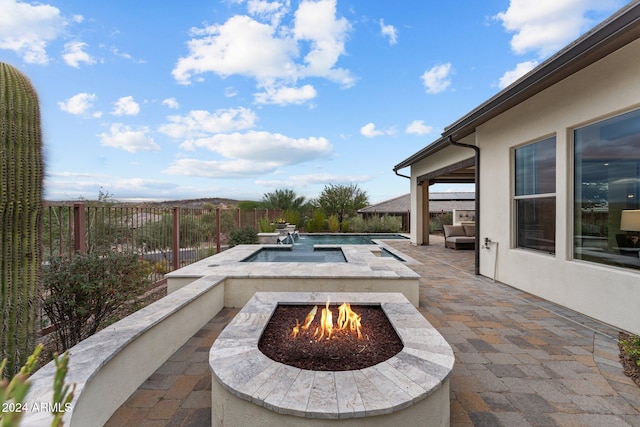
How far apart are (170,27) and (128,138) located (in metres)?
5.70

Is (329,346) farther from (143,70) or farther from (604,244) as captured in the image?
(143,70)

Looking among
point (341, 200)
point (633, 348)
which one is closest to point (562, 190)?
point (633, 348)

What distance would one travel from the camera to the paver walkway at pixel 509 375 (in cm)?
232

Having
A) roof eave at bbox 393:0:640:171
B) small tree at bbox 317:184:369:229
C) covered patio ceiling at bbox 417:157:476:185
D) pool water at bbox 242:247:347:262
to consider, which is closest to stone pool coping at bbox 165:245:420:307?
pool water at bbox 242:247:347:262

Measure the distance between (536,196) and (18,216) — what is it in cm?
725

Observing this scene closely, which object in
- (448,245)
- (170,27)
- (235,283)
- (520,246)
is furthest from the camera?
(448,245)

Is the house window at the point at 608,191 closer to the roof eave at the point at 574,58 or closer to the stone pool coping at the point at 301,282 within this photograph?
the roof eave at the point at 574,58

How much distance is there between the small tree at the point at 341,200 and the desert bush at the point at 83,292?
20585 millimetres

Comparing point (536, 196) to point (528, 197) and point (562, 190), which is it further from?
point (562, 190)

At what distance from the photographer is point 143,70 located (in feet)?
29.4

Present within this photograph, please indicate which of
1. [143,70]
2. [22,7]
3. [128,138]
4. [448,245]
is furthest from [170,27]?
[448,245]

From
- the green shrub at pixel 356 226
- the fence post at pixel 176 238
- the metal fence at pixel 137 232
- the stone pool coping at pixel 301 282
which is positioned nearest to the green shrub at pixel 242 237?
the metal fence at pixel 137 232

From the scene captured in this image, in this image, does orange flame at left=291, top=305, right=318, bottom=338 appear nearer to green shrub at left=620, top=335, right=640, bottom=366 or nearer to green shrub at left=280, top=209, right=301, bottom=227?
green shrub at left=620, top=335, right=640, bottom=366

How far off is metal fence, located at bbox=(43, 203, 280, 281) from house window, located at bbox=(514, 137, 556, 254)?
7.04 meters
